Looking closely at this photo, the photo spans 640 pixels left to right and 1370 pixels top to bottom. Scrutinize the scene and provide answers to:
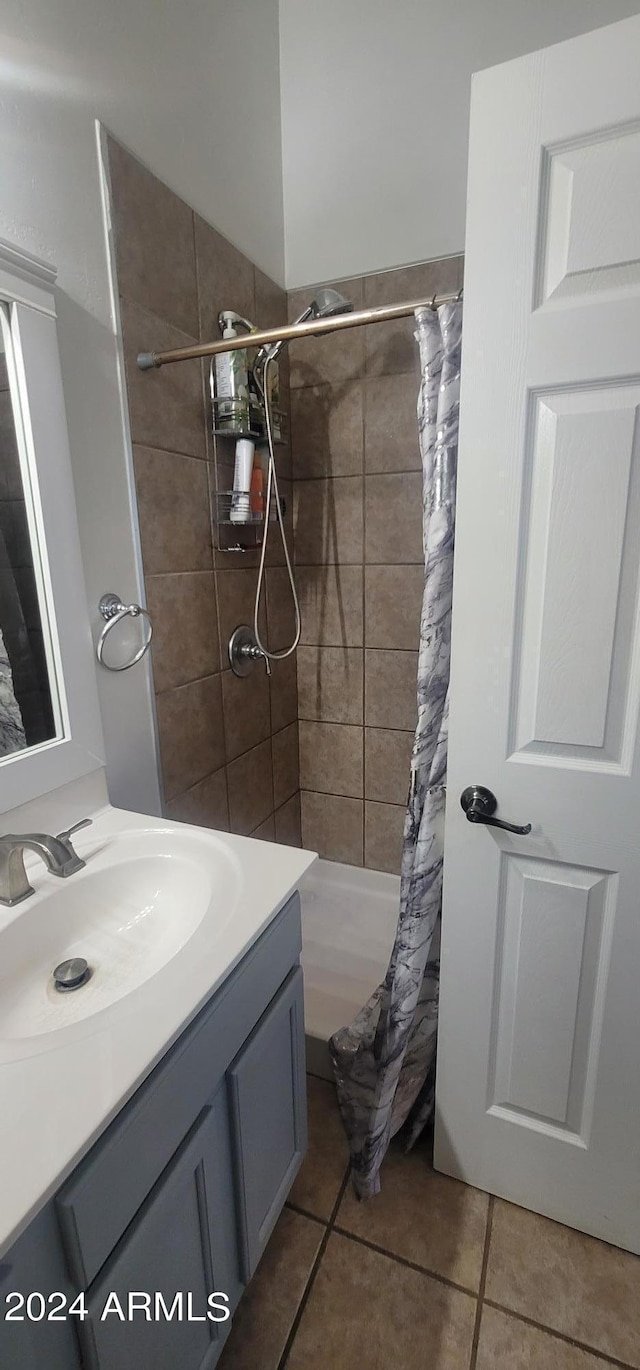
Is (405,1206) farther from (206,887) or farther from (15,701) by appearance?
(15,701)

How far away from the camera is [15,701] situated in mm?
1012

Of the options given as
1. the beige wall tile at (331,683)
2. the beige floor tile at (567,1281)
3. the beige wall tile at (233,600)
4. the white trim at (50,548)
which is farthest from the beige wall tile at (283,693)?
the beige floor tile at (567,1281)

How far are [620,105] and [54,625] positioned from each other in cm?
112

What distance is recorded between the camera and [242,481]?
1.47 meters

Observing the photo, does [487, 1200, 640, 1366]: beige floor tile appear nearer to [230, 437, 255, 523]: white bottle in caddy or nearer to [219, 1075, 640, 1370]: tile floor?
[219, 1075, 640, 1370]: tile floor

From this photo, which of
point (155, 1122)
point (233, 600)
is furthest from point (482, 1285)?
point (233, 600)

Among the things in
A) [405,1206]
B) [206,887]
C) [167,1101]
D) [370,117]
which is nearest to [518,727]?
[206,887]

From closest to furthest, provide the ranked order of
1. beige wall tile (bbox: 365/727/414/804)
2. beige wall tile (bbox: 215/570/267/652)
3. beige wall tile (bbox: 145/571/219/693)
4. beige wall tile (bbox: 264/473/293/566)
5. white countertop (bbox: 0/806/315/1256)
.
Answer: white countertop (bbox: 0/806/315/1256)
beige wall tile (bbox: 145/571/219/693)
beige wall tile (bbox: 215/570/267/652)
beige wall tile (bbox: 264/473/293/566)
beige wall tile (bbox: 365/727/414/804)

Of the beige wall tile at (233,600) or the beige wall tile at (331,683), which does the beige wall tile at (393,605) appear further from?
the beige wall tile at (233,600)

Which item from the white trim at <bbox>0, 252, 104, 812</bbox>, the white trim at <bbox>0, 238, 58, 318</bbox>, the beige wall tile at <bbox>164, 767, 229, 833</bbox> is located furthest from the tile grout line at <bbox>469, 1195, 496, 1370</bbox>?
the white trim at <bbox>0, 238, 58, 318</bbox>

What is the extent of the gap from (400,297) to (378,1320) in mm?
2335

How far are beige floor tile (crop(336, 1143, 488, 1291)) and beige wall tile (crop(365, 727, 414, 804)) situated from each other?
0.97m

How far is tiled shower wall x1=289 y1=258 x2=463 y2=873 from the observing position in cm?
171

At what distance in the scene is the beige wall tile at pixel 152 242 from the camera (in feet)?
3.73
